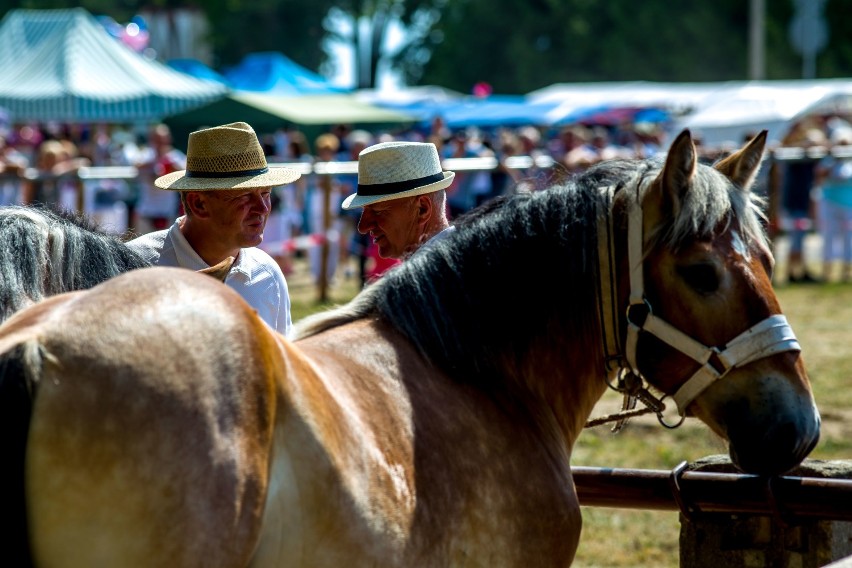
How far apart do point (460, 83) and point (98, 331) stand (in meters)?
61.0

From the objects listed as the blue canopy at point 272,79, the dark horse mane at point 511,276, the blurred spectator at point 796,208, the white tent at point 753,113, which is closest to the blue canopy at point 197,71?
the blue canopy at point 272,79

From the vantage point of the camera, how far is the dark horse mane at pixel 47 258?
10.6ft

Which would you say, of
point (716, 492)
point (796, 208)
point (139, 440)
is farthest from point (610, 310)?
point (796, 208)

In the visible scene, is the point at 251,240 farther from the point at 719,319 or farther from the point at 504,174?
the point at 504,174

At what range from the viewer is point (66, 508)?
6.76 ft

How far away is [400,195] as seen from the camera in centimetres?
412

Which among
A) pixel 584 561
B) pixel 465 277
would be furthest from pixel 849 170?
pixel 465 277

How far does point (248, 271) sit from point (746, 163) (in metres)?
1.75

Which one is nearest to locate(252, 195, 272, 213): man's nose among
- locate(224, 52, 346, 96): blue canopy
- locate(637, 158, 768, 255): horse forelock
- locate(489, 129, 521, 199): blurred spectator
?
locate(637, 158, 768, 255): horse forelock

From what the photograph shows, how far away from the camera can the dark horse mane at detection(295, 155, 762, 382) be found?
2.96 metres

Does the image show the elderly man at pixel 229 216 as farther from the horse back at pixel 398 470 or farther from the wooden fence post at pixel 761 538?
the wooden fence post at pixel 761 538

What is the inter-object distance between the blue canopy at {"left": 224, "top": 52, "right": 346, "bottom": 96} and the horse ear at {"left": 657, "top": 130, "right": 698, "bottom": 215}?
29174 mm

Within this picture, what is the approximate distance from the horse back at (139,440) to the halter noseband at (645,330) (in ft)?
3.82

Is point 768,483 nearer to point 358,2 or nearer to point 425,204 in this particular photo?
point 425,204
